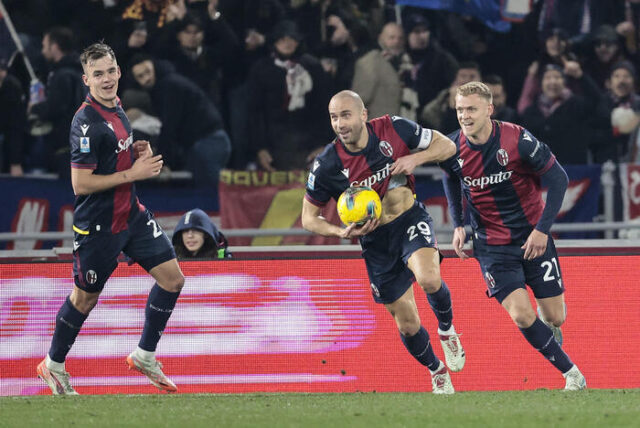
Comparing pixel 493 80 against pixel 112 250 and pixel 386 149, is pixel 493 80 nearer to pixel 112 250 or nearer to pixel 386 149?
pixel 386 149

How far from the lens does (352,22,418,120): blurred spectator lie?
1342 centimetres

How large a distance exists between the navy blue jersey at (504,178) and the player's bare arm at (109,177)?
2183 millimetres

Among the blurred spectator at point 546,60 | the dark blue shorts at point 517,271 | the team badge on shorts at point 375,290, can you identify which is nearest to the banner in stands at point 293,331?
the dark blue shorts at point 517,271

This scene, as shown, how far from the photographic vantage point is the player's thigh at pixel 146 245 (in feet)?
28.2

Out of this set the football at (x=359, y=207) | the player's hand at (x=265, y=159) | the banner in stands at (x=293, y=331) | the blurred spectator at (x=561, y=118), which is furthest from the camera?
the blurred spectator at (x=561, y=118)

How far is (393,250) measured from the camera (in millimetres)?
8672

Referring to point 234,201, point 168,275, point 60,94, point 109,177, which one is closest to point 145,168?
point 109,177

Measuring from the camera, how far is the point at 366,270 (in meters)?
9.33

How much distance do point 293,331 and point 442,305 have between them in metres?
1.28

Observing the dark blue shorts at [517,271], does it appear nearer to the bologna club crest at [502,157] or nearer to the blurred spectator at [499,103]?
the bologna club crest at [502,157]

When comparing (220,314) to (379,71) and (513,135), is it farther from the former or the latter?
(379,71)

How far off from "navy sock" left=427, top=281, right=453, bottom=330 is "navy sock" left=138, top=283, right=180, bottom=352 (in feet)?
6.20

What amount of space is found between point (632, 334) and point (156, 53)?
21.5 ft

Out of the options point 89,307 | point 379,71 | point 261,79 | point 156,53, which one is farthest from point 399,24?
point 89,307
